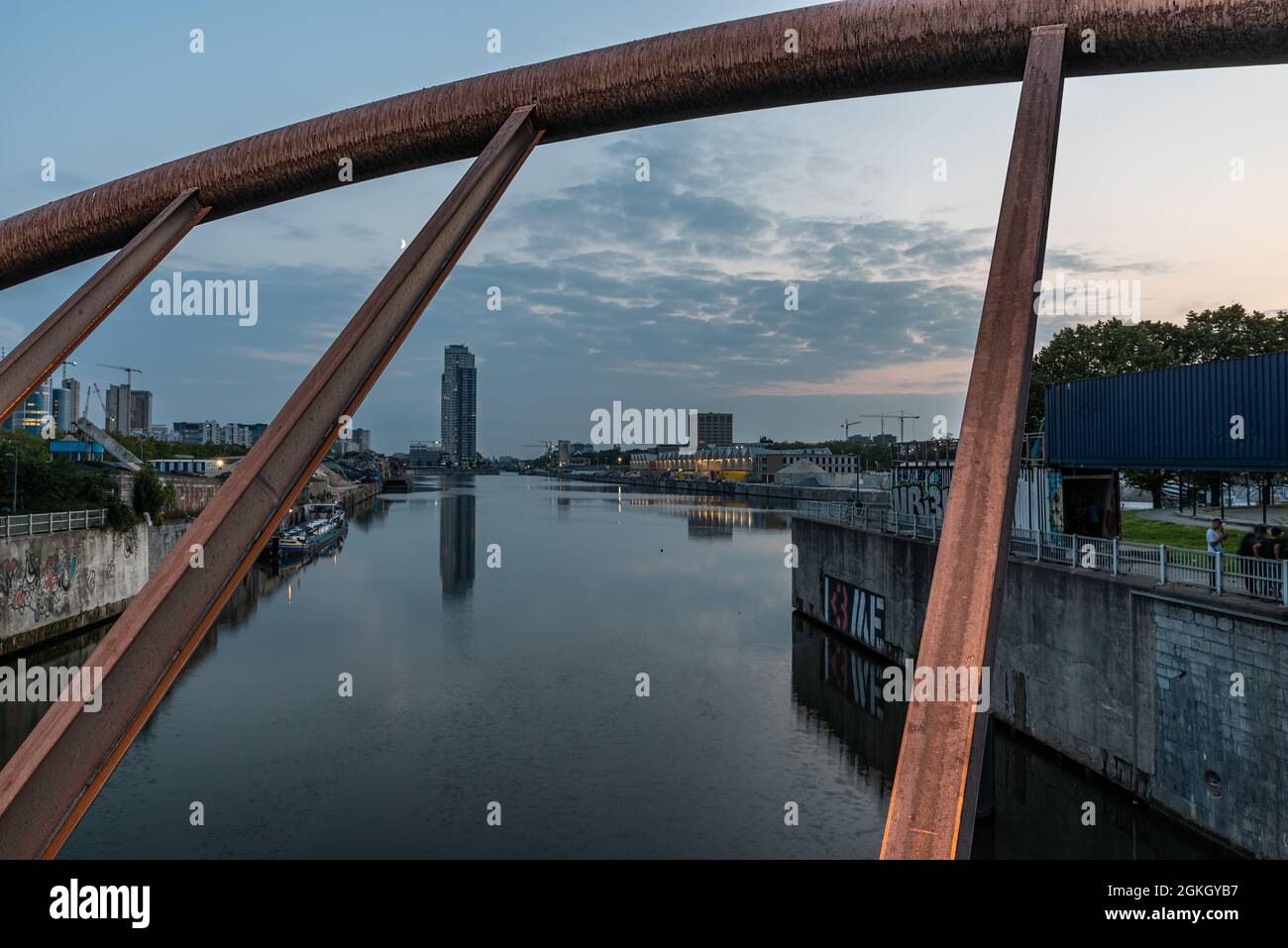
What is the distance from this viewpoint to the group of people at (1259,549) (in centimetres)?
1311

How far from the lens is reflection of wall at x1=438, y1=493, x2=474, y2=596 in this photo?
51.1 metres

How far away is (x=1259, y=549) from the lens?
49.9ft

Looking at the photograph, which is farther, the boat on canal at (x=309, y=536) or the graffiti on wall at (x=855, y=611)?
the boat on canal at (x=309, y=536)

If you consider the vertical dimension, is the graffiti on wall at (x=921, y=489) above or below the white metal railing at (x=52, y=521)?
above

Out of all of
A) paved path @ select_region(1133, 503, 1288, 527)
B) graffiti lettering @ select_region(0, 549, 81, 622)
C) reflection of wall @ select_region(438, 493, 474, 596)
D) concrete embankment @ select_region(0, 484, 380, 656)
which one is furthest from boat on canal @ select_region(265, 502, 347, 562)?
paved path @ select_region(1133, 503, 1288, 527)

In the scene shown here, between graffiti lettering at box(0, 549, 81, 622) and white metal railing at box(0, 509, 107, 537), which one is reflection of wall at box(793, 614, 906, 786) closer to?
graffiti lettering at box(0, 549, 81, 622)

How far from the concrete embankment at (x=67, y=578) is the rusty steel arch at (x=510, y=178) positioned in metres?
24.9

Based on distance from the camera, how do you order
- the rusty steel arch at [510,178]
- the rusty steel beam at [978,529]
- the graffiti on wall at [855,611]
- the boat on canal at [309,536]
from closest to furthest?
the rusty steel beam at [978,529], the rusty steel arch at [510,178], the graffiti on wall at [855,611], the boat on canal at [309,536]

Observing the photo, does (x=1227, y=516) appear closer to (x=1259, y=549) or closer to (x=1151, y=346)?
(x=1151, y=346)

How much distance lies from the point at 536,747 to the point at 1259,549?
668 inches

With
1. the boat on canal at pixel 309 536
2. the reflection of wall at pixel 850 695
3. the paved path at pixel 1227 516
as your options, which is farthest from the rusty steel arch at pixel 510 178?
the boat on canal at pixel 309 536

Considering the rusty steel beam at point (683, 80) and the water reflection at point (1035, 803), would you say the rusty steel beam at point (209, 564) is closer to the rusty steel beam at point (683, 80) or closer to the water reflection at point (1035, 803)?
the rusty steel beam at point (683, 80)
